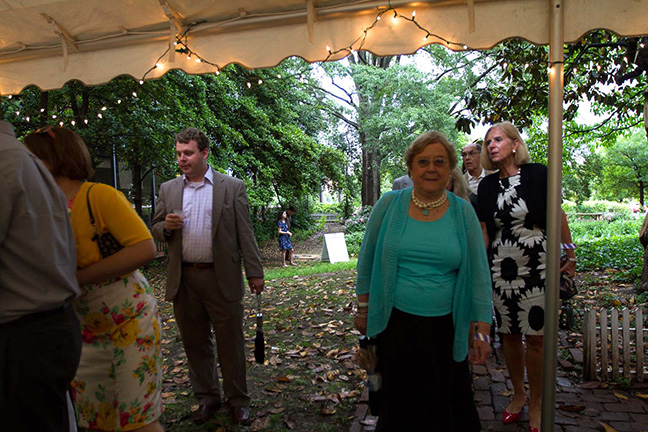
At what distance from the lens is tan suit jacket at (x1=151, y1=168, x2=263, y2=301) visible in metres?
3.41

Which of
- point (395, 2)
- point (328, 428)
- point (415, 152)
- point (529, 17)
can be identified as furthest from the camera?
point (328, 428)

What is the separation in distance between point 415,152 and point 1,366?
2.30 m

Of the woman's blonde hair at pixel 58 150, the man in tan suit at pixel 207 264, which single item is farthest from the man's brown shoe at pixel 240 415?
the woman's blonde hair at pixel 58 150

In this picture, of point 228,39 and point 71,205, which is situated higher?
point 228,39

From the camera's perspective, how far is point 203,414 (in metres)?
3.50

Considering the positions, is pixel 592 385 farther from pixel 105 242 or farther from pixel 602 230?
pixel 602 230

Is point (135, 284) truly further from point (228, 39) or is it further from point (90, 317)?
point (228, 39)

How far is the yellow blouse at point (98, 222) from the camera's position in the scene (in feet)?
6.90

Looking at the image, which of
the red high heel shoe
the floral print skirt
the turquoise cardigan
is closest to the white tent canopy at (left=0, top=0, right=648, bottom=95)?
the turquoise cardigan

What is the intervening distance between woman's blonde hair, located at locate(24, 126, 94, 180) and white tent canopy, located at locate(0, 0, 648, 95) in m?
1.79

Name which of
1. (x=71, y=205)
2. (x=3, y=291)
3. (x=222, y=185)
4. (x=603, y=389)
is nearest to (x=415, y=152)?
(x=222, y=185)

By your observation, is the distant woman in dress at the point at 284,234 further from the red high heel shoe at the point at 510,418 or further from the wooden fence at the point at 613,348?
the red high heel shoe at the point at 510,418

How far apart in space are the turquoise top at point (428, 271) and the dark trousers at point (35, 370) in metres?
1.72

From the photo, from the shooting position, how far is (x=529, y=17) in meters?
2.95
